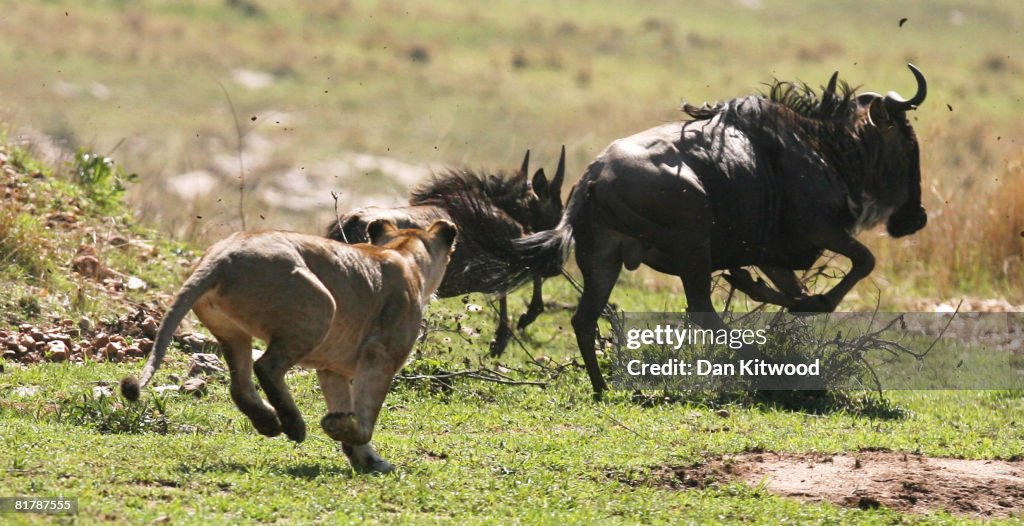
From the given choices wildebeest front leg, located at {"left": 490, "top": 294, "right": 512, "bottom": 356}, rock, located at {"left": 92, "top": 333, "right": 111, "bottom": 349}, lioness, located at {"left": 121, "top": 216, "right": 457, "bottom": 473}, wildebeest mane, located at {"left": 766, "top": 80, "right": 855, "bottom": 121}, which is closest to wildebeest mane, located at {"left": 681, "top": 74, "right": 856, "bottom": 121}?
wildebeest mane, located at {"left": 766, "top": 80, "right": 855, "bottom": 121}

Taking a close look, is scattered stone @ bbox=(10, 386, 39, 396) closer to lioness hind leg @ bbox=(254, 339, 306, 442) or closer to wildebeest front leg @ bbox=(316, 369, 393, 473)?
wildebeest front leg @ bbox=(316, 369, 393, 473)

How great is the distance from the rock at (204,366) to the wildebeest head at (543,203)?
4.20 meters

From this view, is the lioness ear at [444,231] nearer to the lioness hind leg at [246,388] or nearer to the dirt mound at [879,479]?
the lioness hind leg at [246,388]

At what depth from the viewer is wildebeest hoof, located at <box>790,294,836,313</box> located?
1180cm

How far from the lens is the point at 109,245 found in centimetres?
1392

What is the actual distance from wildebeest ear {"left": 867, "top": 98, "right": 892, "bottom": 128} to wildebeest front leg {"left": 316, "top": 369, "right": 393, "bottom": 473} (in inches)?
214

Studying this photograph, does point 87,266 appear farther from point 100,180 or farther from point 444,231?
point 444,231

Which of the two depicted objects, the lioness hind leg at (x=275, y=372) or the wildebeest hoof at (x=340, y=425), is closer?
the lioness hind leg at (x=275, y=372)

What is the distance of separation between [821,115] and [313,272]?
592 cm

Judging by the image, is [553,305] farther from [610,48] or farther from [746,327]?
[610,48]

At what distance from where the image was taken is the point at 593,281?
11.4 metres

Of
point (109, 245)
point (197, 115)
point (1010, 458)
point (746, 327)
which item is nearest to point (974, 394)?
point (746, 327)

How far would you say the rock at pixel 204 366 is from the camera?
1102cm

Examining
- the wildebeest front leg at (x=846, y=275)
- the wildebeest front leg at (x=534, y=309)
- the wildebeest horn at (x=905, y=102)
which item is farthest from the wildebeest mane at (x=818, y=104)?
the wildebeest front leg at (x=534, y=309)
